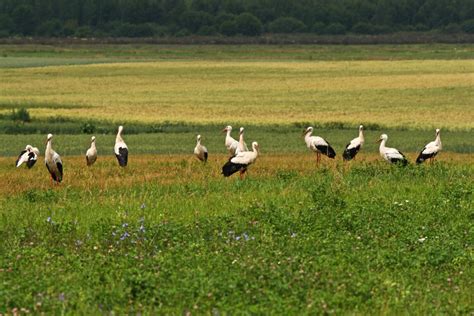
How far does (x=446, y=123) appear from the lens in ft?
162

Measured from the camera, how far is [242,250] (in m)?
14.3

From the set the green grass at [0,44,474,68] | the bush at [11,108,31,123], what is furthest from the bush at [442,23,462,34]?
the bush at [11,108,31,123]

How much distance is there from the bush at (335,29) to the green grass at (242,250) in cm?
17141

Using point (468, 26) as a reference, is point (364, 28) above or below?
below

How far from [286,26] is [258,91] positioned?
402 ft

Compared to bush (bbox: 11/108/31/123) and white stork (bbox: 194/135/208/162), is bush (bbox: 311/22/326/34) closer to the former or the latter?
bush (bbox: 11/108/31/123)

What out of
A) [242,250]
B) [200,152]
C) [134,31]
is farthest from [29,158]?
[134,31]

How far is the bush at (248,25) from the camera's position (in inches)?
7269

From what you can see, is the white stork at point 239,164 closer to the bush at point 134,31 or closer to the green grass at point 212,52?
the green grass at point 212,52

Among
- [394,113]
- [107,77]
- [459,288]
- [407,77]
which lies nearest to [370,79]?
[407,77]

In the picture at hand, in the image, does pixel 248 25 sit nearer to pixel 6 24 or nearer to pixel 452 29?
pixel 452 29

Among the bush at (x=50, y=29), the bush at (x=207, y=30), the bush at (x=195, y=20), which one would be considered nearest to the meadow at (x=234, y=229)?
the bush at (x=207, y=30)

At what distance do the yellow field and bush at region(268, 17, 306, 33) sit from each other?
8767 centimetres

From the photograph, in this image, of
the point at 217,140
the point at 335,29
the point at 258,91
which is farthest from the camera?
the point at 335,29
